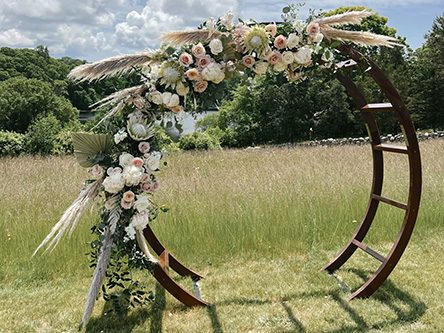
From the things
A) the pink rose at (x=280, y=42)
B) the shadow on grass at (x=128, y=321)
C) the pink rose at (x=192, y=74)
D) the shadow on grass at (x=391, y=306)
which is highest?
the pink rose at (x=280, y=42)

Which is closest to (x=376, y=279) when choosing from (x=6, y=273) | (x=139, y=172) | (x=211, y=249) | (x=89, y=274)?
(x=211, y=249)

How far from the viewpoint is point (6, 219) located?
474cm

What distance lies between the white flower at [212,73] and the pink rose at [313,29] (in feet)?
2.37

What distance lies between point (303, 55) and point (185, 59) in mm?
869

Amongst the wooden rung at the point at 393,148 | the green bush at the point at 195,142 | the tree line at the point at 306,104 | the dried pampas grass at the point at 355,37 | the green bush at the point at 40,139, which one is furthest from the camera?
the tree line at the point at 306,104

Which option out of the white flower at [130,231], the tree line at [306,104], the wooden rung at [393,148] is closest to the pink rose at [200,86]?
the white flower at [130,231]

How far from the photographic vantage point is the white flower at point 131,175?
8.72 ft

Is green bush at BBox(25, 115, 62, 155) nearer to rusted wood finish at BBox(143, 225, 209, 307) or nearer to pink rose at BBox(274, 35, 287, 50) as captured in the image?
rusted wood finish at BBox(143, 225, 209, 307)

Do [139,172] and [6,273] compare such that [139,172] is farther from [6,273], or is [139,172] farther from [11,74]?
[11,74]

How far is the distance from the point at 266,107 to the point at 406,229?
Result: 79.8ft

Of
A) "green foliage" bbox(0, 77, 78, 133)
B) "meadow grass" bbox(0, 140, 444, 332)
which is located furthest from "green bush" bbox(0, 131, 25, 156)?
"green foliage" bbox(0, 77, 78, 133)

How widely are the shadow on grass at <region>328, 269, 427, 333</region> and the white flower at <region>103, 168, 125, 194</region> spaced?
1.98 metres

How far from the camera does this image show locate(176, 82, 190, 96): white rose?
2.81 meters

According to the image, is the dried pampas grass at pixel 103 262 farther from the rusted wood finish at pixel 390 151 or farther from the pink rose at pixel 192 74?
the rusted wood finish at pixel 390 151
